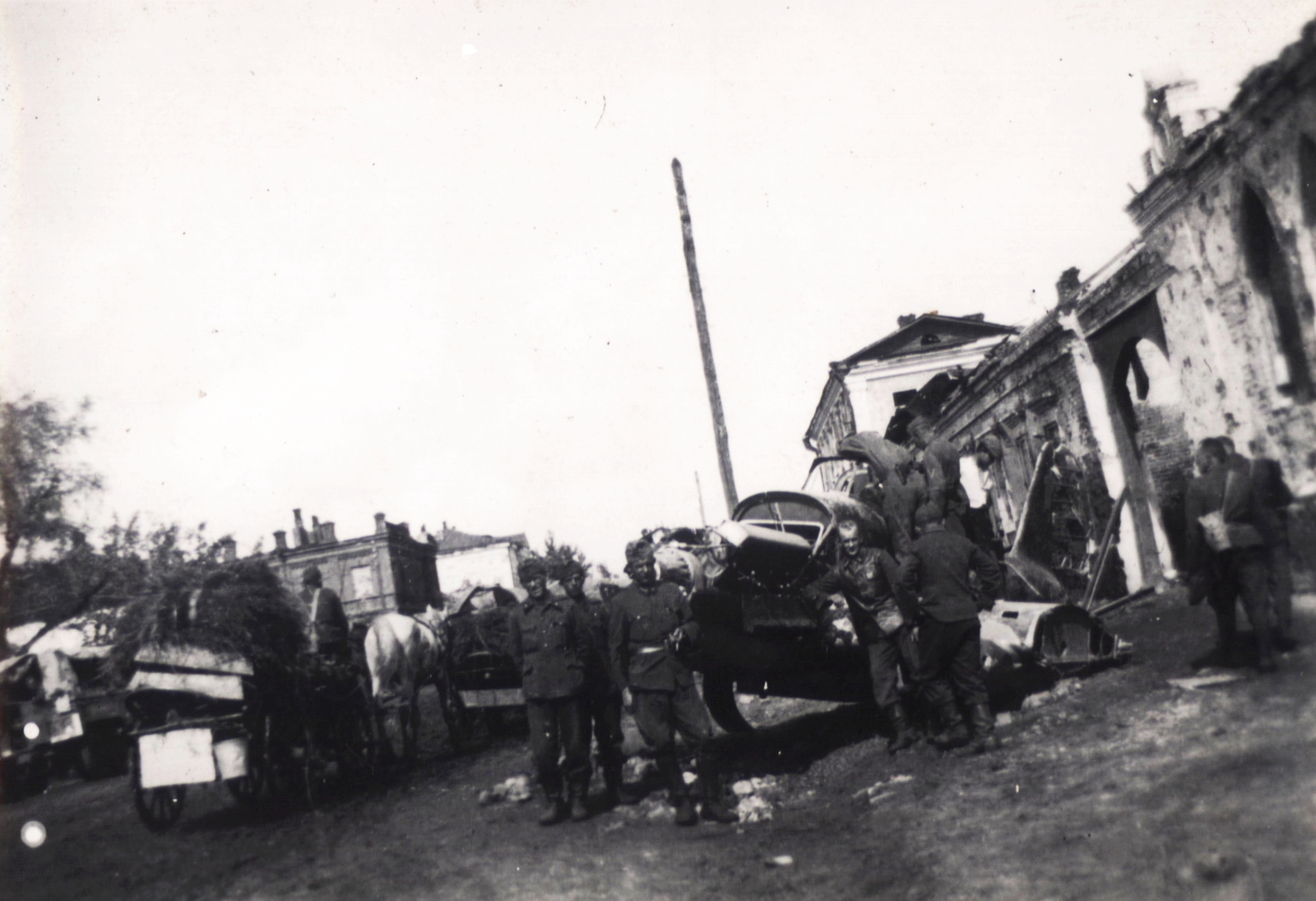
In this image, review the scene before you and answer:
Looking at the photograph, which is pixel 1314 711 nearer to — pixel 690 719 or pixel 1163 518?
pixel 690 719

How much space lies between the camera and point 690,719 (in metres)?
6.30

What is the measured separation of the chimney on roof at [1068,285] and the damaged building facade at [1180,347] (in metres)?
0.04

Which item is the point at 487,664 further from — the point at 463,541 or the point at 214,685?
the point at 463,541

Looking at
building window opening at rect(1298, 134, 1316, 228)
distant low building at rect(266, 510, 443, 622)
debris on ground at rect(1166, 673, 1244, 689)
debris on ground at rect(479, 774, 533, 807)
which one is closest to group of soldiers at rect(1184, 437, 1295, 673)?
debris on ground at rect(1166, 673, 1244, 689)

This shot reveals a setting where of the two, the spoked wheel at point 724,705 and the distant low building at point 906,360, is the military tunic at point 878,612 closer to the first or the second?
the spoked wheel at point 724,705

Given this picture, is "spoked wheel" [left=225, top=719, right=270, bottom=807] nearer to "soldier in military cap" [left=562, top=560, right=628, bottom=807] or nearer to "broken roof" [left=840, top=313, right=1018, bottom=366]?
"soldier in military cap" [left=562, top=560, right=628, bottom=807]

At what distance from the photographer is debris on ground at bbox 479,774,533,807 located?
761 cm

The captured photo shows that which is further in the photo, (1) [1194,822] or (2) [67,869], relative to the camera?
(2) [67,869]

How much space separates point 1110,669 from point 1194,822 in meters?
3.97

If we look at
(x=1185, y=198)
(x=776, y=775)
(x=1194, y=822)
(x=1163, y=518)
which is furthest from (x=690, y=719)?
(x=1163, y=518)

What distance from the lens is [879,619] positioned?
713 centimetres

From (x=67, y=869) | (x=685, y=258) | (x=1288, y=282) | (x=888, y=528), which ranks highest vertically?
→ (x=685, y=258)

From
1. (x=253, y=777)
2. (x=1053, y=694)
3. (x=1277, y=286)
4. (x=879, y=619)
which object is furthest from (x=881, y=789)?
(x=253, y=777)

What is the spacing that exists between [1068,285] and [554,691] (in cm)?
1138
